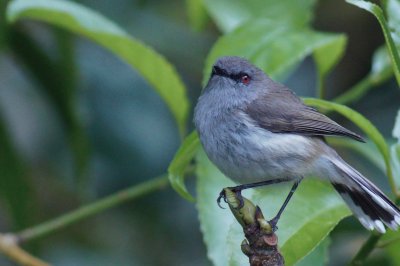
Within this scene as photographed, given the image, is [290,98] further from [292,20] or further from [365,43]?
[365,43]

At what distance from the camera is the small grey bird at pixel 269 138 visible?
3.06m

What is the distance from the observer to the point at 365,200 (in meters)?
3.07

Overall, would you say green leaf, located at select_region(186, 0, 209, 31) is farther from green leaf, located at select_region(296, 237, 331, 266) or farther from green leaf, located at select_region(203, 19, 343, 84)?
green leaf, located at select_region(296, 237, 331, 266)

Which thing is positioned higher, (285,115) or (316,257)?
(285,115)

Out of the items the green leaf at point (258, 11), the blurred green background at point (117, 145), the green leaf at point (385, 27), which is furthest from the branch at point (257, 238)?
the blurred green background at point (117, 145)

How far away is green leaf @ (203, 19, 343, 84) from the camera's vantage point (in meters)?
3.29

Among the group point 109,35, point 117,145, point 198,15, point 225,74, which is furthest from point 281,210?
point 117,145

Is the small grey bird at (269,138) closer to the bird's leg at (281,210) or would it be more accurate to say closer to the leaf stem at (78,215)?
the bird's leg at (281,210)

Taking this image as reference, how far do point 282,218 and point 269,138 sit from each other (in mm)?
514

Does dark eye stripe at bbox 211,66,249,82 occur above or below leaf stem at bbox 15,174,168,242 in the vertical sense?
above

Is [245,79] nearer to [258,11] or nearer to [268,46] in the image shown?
[268,46]

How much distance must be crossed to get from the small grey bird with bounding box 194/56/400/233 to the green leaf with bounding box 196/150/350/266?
56 millimetres

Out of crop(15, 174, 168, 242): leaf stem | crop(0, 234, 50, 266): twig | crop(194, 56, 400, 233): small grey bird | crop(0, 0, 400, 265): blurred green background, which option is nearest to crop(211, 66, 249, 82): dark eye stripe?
crop(194, 56, 400, 233): small grey bird

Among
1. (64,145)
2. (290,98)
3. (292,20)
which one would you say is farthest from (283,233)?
(64,145)
